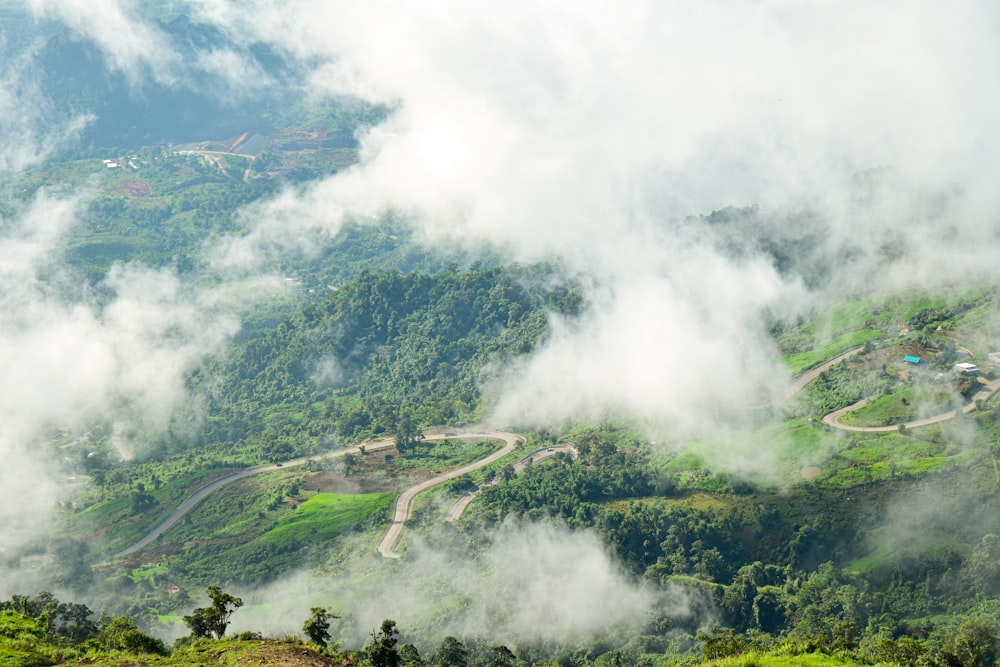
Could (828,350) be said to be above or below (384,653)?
above

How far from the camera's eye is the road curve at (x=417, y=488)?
3772 inches

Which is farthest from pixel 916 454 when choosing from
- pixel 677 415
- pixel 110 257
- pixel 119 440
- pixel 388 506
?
pixel 110 257

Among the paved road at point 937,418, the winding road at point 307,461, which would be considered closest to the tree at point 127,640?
the winding road at point 307,461

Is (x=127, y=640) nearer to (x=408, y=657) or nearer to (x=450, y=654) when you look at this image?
(x=408, y=657)

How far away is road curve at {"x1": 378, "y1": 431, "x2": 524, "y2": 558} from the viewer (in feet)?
314

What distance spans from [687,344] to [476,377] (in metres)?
33.9

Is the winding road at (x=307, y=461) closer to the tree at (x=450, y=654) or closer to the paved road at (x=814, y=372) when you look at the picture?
the tree at (x=450, y=654)

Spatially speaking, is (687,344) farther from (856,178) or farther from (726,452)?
(856,178)

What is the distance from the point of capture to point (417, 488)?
10831 cm

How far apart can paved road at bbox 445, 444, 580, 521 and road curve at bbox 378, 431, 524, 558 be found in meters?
3.90

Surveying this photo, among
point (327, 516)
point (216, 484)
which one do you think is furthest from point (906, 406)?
point (216, 484)

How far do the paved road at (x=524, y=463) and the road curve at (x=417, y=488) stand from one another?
12.8ft

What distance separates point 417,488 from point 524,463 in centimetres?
1404

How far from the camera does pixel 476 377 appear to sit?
140625 mm
